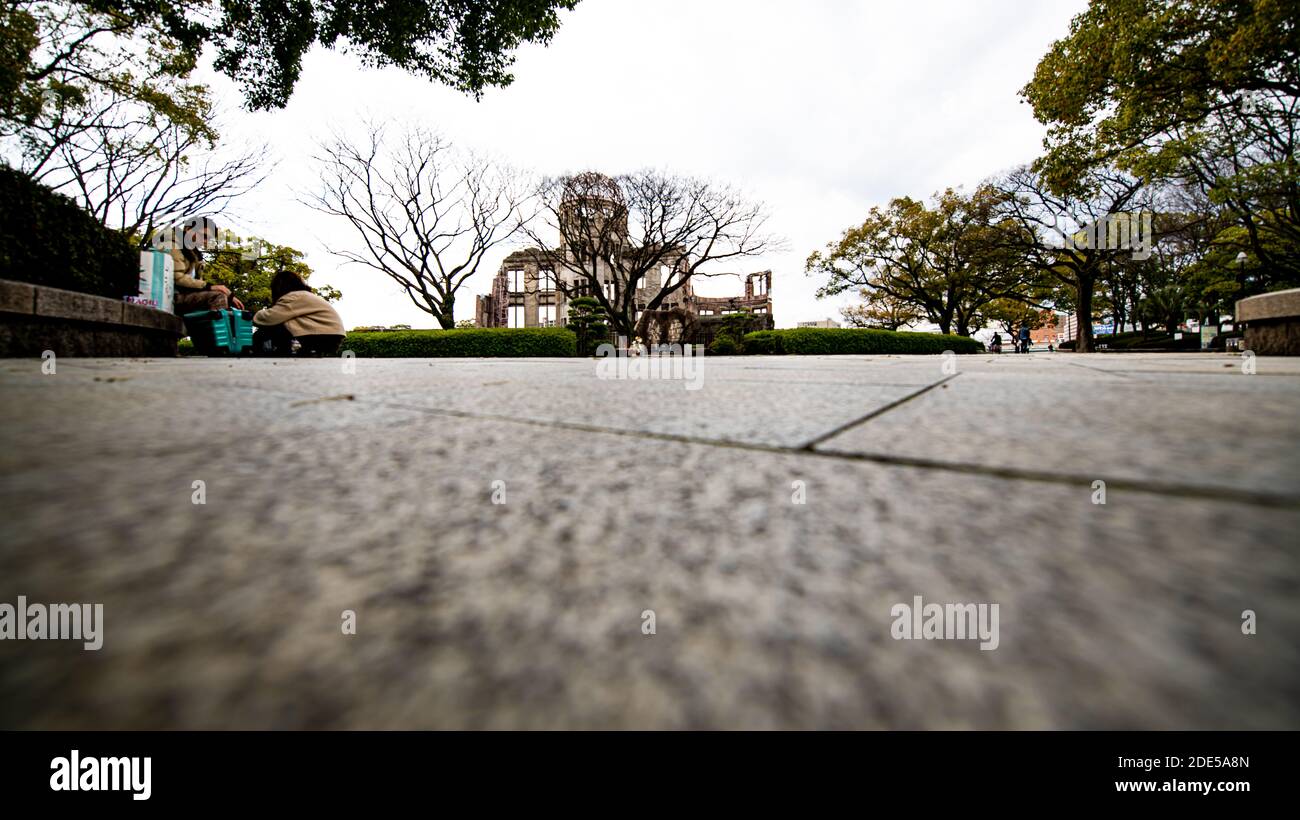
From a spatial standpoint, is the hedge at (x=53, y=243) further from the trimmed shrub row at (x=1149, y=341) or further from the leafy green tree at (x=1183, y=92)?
the trimmed shrub row at (x=1149, y=341)

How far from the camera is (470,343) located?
580 inches

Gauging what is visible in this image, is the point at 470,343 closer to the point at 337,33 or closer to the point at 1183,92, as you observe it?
the point at 337,33

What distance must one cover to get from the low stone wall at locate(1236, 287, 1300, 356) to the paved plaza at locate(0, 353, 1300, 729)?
729cm

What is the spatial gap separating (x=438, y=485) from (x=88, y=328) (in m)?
6.65

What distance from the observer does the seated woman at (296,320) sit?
7516 mm

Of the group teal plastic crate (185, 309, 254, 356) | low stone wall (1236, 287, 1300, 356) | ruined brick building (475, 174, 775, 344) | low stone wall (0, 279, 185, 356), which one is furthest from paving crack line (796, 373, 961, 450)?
ruined brick building (475, 174, 775, 344)

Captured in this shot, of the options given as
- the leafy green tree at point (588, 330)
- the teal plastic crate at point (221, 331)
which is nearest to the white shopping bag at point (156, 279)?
the teal plastic crate at point (221, 331)

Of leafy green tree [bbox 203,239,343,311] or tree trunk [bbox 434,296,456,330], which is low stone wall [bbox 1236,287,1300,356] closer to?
tree trunk [bbox 434,296,456,330]

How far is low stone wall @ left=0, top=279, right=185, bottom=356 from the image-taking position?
13.0 feet

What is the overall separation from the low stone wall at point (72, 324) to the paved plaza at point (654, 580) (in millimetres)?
5121

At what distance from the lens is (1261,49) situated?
7645 millimetres

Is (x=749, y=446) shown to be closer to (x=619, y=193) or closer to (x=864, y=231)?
(x=619, y=193)

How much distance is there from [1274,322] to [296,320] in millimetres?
12664

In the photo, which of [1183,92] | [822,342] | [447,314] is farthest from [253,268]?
[1183,92]
